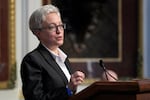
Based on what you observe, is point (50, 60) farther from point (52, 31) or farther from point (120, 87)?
point (120, 87)

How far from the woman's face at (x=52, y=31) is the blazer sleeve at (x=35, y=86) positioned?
0.36 ft

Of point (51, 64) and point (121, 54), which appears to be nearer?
point (51, 64)

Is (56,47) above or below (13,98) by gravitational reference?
above

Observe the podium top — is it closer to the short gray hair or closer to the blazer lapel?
the blazer lapel

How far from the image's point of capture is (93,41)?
3561 mm

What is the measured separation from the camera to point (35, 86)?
1.76 meters

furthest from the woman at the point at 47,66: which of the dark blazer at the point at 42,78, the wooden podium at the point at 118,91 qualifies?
the wooden podium at the point at 118,91

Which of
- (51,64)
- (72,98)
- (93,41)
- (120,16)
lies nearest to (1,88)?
(93,41)

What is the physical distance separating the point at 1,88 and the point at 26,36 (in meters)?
0.37

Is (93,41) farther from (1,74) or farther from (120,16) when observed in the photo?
(1,74)

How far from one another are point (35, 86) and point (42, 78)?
79mm

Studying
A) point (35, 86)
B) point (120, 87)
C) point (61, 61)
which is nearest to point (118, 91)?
point (120, 87)

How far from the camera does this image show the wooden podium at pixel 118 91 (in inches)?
60.5

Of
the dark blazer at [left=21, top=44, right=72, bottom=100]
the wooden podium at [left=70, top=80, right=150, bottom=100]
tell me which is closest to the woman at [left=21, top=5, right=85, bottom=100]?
the dark blazer at [left=21, top=44, right=72, bottom=100]
